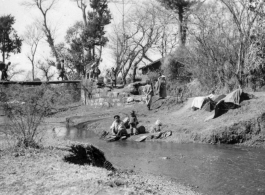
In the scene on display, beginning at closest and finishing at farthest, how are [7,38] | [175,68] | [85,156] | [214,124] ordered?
[85,156] < [214,124] < [175,68] < [7,38]

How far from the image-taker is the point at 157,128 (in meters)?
18.0

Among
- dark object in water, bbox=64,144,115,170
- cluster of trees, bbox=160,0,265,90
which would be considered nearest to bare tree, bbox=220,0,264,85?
cluster of trees, bbox=160,0,265,90

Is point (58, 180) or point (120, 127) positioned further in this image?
point (120, 127)

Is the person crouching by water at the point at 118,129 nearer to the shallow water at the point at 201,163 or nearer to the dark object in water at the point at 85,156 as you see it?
the shallow water at the point at 201,163

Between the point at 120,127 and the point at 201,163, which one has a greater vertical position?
the point at 120,127

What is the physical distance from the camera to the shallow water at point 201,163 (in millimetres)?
8691

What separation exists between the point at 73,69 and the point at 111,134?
2632cm

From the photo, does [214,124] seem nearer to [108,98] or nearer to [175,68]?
[175,68]

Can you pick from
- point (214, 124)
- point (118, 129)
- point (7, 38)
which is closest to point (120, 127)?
point (118, 129)

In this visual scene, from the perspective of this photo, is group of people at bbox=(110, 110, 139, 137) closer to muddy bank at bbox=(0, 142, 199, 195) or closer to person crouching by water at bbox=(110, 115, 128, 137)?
person crouching by water at bbox=(110, 115, 128, 137)

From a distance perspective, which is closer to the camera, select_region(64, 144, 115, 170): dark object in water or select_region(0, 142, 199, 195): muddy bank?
select_region(0, 142, 199, 195): muddy bank

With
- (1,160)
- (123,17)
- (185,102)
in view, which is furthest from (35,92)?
(123,17)

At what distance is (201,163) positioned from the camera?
11305 millimetres

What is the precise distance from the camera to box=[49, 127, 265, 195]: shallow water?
869 centimetres
